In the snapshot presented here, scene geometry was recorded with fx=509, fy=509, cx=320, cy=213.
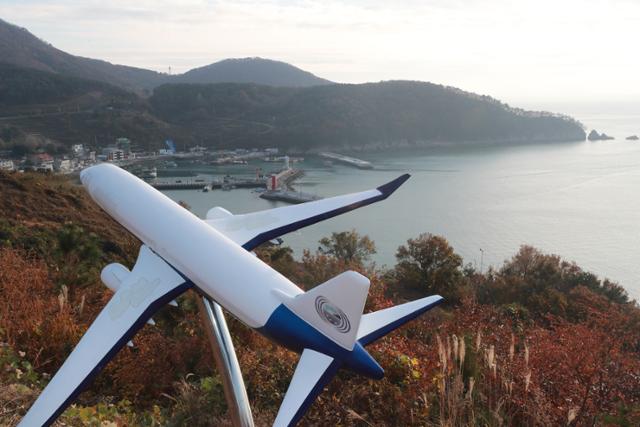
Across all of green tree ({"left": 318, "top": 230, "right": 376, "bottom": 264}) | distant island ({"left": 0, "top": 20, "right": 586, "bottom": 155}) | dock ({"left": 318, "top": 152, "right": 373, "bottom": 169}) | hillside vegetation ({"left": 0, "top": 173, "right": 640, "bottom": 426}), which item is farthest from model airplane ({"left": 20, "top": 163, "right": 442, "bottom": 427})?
distant island ({"left": 0, "top": 20, "right": 586, "bottom": 155})

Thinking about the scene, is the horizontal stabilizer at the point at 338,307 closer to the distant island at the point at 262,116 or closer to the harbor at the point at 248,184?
the harbor at the point at 248,184

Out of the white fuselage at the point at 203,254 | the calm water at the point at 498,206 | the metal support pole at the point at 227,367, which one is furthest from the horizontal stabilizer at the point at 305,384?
the calm water at the point at 498,206

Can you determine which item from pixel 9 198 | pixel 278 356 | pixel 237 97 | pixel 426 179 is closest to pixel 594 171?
pixel 426 179

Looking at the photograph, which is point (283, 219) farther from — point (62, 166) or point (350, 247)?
point (62, 166)

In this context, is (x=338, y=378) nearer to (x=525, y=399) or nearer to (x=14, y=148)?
(x=525, y=399)

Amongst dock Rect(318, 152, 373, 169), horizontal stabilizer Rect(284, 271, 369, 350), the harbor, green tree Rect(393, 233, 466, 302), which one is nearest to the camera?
horizontal stabilizer Rect(284, 271, 369, 350)

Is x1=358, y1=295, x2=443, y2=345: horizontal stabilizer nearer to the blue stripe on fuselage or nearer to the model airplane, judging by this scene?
the model airplane
